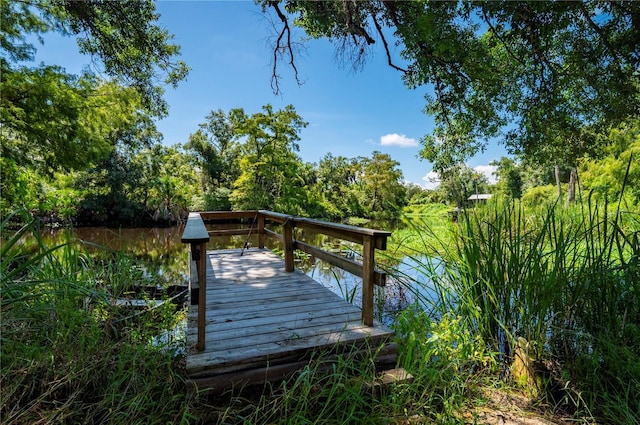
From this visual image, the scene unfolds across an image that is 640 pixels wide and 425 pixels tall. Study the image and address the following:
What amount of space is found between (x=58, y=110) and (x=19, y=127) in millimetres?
948

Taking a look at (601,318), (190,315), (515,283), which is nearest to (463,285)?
(515,283)

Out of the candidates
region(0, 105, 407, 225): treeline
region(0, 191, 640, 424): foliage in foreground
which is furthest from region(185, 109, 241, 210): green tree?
region(0, 191, 640, 424): foliage in foreground

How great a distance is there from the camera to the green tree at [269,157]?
15211mm

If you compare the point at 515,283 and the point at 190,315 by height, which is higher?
the point at 515,283

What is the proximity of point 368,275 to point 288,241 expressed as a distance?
76.9 inches

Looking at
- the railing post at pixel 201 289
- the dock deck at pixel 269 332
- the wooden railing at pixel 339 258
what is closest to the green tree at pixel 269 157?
the dock deck at pixel 269 332

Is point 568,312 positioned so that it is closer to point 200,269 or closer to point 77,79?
point 200,269

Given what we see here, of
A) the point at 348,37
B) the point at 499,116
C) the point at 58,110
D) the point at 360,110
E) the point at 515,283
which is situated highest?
the point at 360,110

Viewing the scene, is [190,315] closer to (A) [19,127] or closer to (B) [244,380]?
(B) [244,380]

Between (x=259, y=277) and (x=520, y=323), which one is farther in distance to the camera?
(x=259, y=277)

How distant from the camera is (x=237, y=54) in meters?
6.39

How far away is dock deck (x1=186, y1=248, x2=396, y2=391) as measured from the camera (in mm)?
1998

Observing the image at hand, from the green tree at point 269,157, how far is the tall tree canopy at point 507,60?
9.79 meters

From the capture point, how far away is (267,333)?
2406mm
